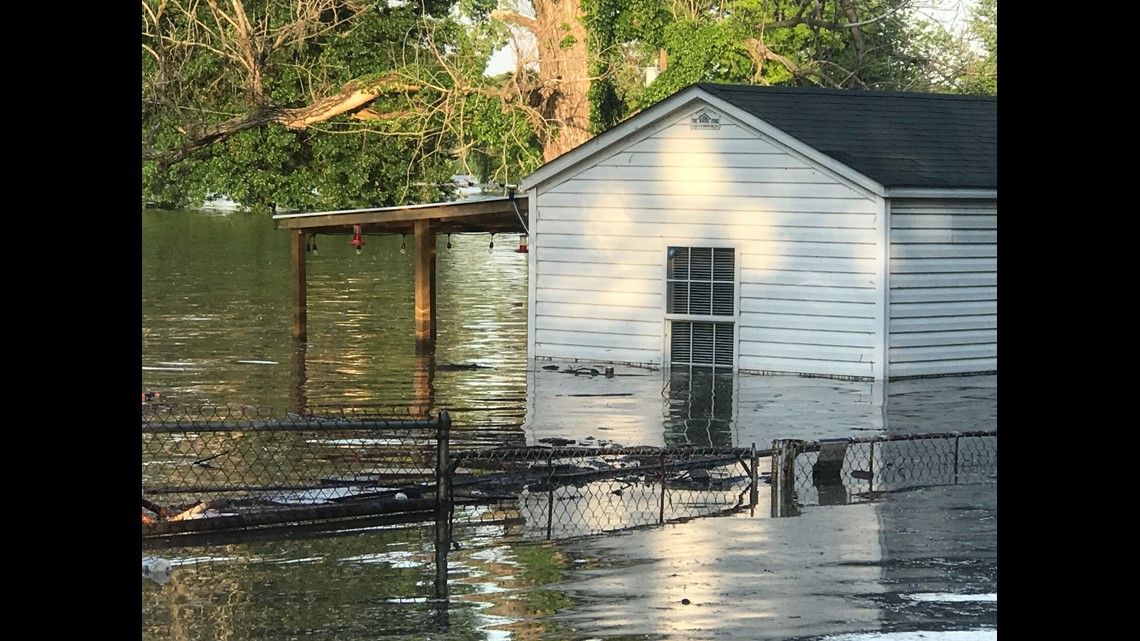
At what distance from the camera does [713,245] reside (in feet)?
77.5

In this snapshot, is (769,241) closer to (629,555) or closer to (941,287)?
(941,287)

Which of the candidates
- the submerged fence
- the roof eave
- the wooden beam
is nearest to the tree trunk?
the wooden beam

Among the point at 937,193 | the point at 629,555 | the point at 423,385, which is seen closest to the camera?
the point at 629,555

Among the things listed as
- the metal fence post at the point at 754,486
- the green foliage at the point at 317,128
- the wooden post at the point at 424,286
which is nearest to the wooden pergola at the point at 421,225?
the wooden post at the point at 424,286

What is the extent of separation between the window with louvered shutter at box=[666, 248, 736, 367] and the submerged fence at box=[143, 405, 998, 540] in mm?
7061

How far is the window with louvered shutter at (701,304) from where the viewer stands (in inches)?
926

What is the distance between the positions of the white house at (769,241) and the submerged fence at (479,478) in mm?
6072

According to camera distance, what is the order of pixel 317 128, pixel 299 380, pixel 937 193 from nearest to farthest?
pixel 937 193
pixel 299 380
pixel 317 128

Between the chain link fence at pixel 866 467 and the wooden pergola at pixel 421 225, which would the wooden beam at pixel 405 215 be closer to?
the wooden pergola at pixel 421 225

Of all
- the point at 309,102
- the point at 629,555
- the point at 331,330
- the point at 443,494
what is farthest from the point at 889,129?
the point at 309,102

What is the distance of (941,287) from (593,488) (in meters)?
10.9

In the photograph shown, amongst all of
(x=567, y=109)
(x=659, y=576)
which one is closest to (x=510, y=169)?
(x=567, y=109)

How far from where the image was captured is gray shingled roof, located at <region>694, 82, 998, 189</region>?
22984mm
